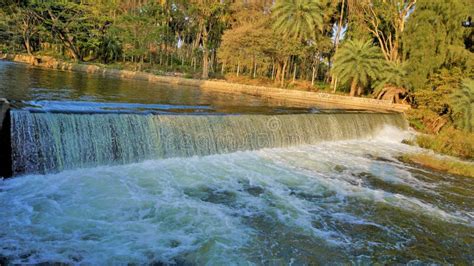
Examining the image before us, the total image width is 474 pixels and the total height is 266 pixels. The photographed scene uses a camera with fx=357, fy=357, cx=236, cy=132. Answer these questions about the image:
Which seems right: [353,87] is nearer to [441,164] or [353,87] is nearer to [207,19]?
[441,164]

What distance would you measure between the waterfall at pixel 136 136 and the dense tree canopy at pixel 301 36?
325 inches

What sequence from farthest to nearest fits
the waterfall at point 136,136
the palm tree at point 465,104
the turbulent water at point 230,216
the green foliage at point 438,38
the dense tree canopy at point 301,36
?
the dense tree canopy at point 301,36, the green foliage at point 438,38, the palm tree at point 465,104, the waterfall at point 136,136, the turbulent water at point 230,216

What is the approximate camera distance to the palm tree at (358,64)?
22.0 meters

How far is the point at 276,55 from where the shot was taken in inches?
1116

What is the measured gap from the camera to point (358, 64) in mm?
22047

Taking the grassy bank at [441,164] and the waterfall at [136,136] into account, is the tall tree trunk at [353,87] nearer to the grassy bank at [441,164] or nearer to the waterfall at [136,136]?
the waterfall at [136,136]

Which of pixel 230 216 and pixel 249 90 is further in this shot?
pixel 249 90

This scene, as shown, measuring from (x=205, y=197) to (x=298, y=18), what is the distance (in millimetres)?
22597

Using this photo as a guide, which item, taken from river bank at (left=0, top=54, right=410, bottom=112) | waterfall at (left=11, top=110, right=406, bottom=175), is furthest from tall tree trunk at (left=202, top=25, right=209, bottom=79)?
waterfall at (left=11, top=110, right=406, bottom=175)

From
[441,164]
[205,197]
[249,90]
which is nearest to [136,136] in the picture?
[205,197]

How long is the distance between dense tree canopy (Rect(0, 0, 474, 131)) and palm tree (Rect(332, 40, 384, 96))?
0.06m

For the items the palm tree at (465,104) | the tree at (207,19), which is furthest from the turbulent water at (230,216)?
the tree at (207,19)

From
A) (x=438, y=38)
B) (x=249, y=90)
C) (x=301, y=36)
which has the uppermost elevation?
(x=301, y=36)

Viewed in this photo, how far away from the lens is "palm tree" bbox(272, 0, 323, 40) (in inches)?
1035
